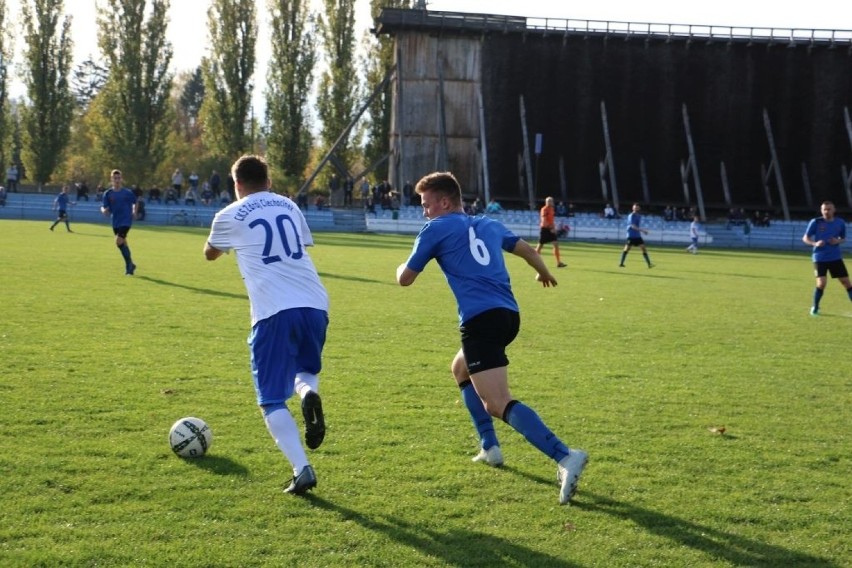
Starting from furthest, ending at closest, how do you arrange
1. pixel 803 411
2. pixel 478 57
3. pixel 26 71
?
pixel 26 71 → pixel 478 57 → pixel 803 411

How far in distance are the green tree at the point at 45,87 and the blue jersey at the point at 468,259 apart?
53625 mm

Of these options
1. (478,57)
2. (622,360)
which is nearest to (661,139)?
(478,57)

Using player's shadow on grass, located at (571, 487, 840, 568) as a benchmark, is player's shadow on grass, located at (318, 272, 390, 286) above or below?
above

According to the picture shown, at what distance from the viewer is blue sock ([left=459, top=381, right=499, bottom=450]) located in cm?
595

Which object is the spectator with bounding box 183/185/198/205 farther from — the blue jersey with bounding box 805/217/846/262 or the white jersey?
the white jersey

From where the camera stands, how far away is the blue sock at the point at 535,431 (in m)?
5.26

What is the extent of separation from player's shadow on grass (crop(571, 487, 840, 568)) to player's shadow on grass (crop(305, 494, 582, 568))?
2.33ft

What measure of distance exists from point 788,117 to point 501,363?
1999 inches

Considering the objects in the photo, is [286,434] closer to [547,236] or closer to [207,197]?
[547,236]

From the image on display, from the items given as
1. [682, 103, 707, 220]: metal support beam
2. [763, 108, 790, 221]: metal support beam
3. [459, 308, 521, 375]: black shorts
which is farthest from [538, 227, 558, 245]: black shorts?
[763, 108, 790, 221]: metal support beam

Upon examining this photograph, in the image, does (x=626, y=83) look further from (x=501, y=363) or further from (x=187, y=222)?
(x=501, y=363)

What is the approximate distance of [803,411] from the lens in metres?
7.75

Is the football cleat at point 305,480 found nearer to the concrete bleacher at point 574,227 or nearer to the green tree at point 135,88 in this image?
the concrete bleacher at point 574,227

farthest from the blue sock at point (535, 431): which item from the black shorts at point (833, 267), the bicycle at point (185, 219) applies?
the bicycle at point (185, 219)
